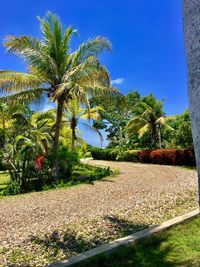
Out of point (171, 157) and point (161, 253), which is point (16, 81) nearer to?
point (161, 253)

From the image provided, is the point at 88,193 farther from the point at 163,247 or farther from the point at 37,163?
the point at 163,247

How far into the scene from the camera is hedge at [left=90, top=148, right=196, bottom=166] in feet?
75.7

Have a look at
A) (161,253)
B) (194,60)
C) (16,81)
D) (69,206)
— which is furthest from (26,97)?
(194,60)

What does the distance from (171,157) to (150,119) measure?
6.71 metres

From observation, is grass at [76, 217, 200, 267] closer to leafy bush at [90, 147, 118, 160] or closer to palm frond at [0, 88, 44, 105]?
palm frond at [0, 88, 44, 105]

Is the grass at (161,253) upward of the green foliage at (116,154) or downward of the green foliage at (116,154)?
downward

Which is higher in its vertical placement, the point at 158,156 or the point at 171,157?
the point at 158,156

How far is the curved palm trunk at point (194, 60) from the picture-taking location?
2174 millimetres

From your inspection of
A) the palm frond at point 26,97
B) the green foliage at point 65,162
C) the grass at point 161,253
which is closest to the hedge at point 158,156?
the green foliage at point 65,162

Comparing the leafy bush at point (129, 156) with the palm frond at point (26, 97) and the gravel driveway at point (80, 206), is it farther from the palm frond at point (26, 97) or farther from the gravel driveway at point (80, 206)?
the gravel driveway at point (80, 206)

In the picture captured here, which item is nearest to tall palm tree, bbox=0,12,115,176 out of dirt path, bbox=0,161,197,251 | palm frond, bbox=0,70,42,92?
palm frond, bbox=0,70,42,92

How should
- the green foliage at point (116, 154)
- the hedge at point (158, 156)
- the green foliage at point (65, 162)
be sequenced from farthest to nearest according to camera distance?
the green foliage at point (116, 154) < the hedge at point (158, 156) < the green foliage at point (65, 162)

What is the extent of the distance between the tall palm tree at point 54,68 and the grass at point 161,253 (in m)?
9.72

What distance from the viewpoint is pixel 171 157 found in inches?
955
